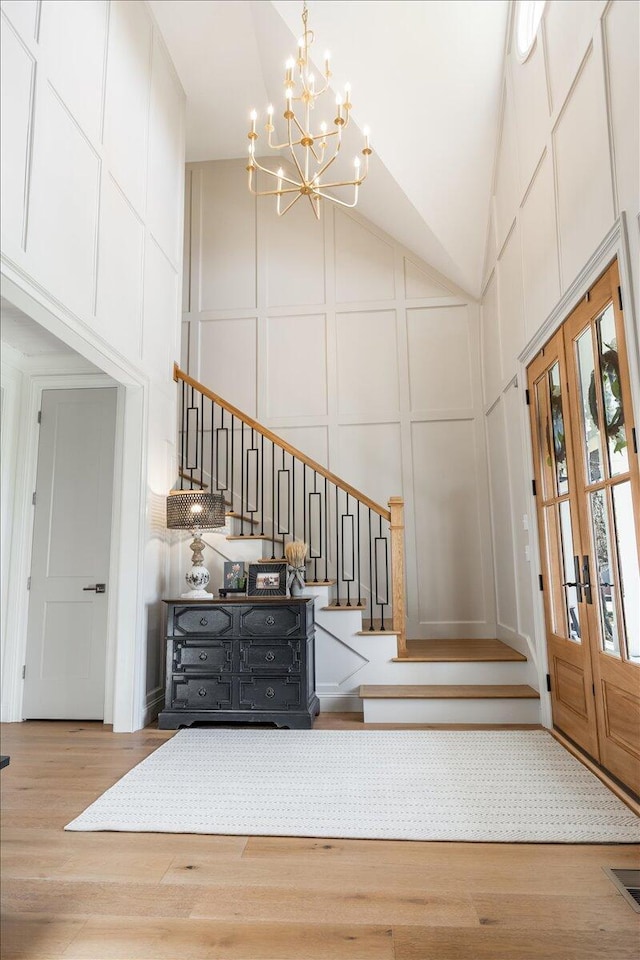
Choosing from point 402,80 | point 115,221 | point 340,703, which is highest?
point 402,80

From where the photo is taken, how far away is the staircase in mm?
3891

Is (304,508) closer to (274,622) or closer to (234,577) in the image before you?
(234,577)

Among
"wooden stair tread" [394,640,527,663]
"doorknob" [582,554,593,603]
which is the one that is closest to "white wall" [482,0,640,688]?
"wooden stair tread" [394,640,527,663]

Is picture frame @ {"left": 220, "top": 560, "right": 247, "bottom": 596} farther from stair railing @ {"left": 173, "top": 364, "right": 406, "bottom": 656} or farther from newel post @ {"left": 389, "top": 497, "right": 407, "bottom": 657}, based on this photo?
newel post @ {"left": 389, "top": 497, "right": 407, "bottom": 657}

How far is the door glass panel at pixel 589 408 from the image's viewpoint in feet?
9.48

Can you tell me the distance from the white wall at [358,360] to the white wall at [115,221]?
1218 millimetres

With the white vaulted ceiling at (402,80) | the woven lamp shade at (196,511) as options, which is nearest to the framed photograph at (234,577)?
the woven lamp shade at (196,511)

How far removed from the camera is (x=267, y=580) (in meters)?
4.20

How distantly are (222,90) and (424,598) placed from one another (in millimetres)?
5117

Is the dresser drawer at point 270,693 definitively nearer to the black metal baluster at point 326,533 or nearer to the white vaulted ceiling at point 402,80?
the black metal baluster at point 326,533

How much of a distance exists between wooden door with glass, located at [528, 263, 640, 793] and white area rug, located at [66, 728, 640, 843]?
320 mm

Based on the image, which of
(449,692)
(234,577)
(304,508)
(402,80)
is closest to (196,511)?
(234,577)

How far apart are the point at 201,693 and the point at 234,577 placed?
842 mm

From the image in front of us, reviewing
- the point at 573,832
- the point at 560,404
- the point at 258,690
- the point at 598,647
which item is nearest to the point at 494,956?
the point at 573,832
